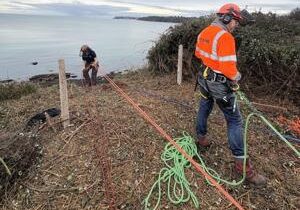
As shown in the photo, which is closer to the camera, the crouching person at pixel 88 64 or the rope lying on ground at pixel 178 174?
the rope lying on ground at pixel 178 174

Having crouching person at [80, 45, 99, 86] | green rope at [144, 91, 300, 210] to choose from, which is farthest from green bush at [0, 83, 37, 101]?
green rope at [144, 91, 300, 210]

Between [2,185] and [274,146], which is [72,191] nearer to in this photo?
[2,185]

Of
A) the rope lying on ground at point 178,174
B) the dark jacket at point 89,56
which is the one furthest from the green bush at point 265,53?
the rope lying on ground at point 178,174

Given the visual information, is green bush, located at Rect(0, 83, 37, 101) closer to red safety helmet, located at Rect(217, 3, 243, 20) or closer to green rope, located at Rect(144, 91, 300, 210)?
green rope, located at Rect(144, 91, 300, 210)

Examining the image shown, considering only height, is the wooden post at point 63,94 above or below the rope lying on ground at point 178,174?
above

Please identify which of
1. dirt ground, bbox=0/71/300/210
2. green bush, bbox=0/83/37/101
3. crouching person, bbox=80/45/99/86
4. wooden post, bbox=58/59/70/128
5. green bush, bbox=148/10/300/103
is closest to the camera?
dirt ground, bbox=0/71/300/210

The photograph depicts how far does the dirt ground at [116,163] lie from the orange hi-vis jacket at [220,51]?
1.58 m

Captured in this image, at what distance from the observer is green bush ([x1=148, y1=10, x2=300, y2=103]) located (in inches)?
350

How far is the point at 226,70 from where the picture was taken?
488 cm

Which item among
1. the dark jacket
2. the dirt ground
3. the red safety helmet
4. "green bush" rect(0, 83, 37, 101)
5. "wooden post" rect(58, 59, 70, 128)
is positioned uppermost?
the red safety helmet

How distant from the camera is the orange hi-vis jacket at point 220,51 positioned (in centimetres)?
484

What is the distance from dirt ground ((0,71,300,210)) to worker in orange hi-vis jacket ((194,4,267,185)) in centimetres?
55

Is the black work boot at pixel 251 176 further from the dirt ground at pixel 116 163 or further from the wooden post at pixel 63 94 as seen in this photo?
the wooden post at pixel 63 94

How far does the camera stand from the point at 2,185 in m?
5.14
